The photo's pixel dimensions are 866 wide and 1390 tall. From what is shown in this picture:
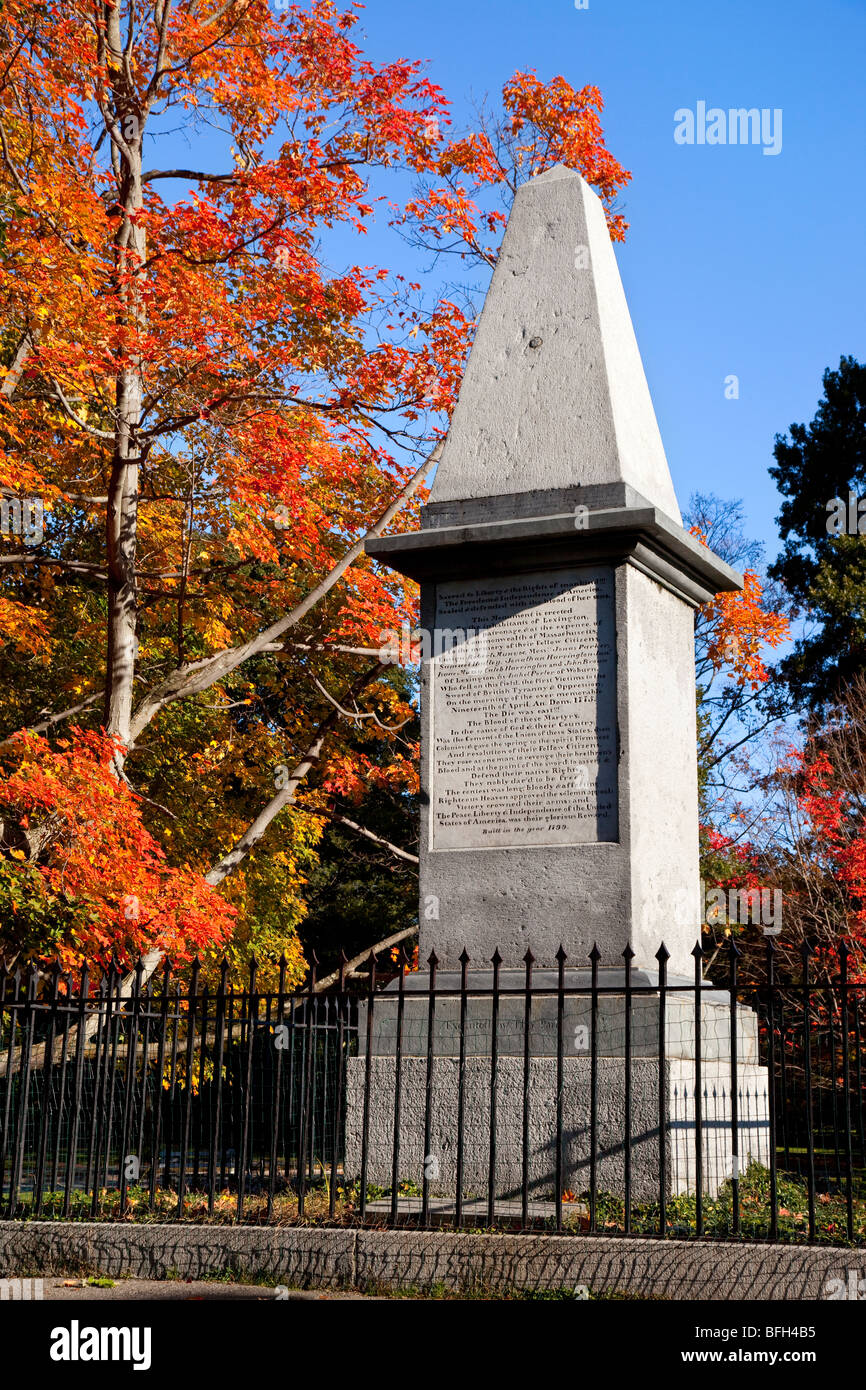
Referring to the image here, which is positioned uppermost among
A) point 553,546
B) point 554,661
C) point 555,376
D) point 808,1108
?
point 555,376

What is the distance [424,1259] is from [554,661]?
3.64 meters

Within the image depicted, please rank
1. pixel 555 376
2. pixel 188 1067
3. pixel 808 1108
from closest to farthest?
pixel 808 1108 → pixel 188 1067 → pixel 555 376

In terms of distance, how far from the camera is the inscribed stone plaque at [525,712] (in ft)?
27.7

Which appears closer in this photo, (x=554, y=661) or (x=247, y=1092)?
(x=247, y=1092)

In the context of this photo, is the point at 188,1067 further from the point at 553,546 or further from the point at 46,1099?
the point at 553,546

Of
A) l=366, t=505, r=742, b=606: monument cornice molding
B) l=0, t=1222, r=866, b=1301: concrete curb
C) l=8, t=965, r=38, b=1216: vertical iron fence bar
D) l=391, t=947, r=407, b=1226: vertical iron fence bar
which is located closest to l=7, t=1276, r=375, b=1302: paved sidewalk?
l=0, t=1222, r=866, b=1301: concrete curb

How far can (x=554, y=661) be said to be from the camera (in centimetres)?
869

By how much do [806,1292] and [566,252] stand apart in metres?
6.79

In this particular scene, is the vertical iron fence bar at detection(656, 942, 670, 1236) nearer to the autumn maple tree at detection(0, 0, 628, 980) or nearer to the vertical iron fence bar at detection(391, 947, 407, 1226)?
the vertical iron fence bar at detection(391, 947, 407, 1226)

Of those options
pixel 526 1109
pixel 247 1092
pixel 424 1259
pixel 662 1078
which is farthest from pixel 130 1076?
pixel 662 1078

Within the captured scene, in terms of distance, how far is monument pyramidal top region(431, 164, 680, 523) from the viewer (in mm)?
9039

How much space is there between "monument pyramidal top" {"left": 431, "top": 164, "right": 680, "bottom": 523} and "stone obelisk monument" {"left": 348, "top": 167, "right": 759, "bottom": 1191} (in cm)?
2

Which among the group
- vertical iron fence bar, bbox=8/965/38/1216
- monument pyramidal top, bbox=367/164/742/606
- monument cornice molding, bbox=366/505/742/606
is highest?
monument pyramidal top, bbox=367/164/742/606

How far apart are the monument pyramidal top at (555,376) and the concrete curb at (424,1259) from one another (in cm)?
451
